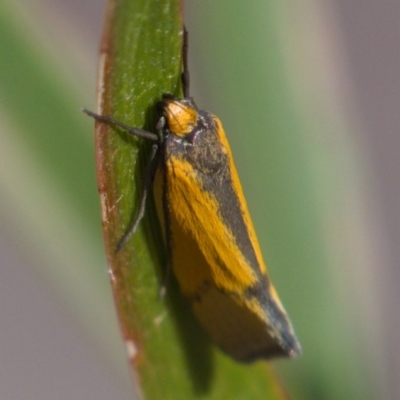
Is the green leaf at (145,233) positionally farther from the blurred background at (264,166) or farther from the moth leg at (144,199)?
the blurred background at (264,166)

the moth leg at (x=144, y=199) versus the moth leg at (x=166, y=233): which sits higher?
the moth leg at (x=144, y=199)

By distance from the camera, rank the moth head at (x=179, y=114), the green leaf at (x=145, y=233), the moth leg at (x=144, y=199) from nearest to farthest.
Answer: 1. the green leaf at (x=145, y=233)
2. the moth leg at (x=144, y=199)
3. the moth head at (x=179, y=114)

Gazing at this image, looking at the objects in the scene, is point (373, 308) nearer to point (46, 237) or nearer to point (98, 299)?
point (98, 299)

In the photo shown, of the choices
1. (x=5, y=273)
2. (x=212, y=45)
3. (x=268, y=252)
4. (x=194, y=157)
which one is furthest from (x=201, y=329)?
(x=5, y=273)

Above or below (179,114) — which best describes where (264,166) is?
below

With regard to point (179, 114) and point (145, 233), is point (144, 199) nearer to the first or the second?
point (145, 233)

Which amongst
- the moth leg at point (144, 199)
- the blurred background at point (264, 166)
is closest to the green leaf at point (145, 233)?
the moth leg at point (144, 199)

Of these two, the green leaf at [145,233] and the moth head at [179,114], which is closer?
the green leaf at [145,233]

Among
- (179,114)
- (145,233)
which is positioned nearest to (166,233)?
(145,233)
